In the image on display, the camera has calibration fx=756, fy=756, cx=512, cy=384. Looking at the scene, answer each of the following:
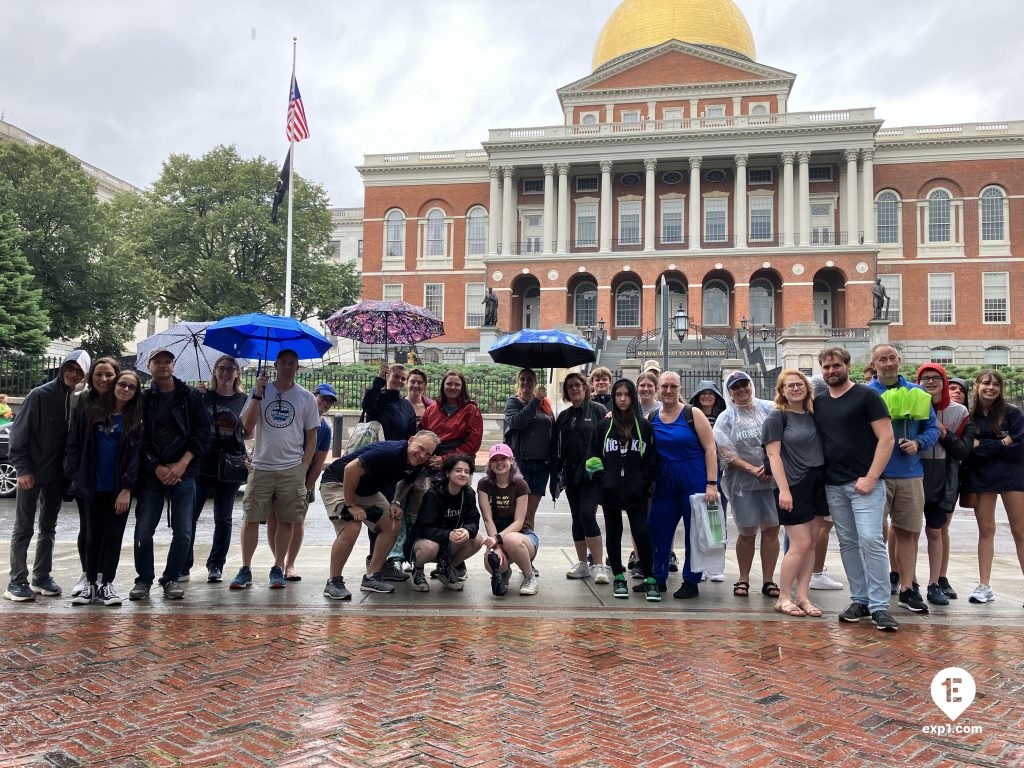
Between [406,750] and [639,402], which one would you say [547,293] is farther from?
[406,750]

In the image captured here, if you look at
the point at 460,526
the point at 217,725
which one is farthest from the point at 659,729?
the point at 460,526

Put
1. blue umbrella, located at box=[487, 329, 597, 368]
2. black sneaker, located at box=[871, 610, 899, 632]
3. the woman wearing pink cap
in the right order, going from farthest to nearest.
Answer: blue umbrella, located at box=[487, 329, 597, 368], the woman wearing pink cap, black sneaker, located at box=[871, 610, 899, 632]

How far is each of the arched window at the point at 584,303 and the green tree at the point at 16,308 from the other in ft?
96.4

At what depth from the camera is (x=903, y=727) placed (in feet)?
12.0

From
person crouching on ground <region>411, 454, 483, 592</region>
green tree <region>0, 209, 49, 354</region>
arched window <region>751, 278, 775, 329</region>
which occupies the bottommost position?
person crouching on ground <region>411, 454, 483, 592</region>

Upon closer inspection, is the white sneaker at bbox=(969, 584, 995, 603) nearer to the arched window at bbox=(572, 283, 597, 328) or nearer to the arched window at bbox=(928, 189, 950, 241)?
the arched window at bbox=(572, 283, 597, 328)

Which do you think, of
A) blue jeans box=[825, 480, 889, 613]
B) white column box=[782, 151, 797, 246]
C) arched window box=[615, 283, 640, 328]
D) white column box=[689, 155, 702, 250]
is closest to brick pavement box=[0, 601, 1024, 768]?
blue jeans box=[825, 480, 889, 613]

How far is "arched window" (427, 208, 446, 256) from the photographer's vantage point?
50938 mm

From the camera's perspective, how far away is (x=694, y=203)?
4444 cm

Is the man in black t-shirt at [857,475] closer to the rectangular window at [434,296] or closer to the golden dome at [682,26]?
the rectangular window at [434,296]

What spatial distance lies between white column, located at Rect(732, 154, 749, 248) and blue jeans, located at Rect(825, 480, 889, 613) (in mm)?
40681

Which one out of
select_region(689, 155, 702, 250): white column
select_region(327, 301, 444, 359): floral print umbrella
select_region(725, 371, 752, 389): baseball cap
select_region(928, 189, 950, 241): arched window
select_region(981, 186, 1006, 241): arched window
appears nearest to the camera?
select_region(725, 371, 752, 389): baseball cap

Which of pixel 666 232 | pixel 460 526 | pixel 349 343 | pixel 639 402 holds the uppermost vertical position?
pixel 666 232

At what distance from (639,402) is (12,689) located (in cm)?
486
